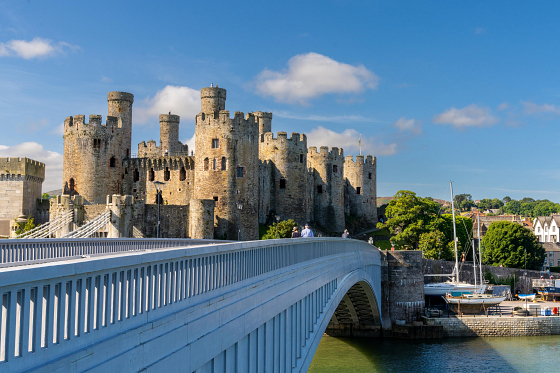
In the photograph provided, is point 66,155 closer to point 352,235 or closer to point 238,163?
point 238,163

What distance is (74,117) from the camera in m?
48.5

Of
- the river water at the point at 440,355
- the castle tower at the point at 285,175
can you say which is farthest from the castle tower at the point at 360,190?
the river water at the point at 440,355

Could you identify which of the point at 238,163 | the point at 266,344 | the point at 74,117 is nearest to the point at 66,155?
the point at 74,117

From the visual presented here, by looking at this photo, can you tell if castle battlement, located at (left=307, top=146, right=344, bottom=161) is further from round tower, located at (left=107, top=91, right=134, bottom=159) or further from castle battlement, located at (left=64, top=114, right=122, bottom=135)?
castle battlement, located at (left=64, top=114, right=122, bottom=135)

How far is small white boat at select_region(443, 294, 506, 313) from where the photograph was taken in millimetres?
39156

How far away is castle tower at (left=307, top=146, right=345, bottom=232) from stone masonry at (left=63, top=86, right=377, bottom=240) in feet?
5.90

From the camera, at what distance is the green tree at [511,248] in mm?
57969

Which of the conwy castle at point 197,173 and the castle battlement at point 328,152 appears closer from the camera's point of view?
the conwy castle at point 197,173

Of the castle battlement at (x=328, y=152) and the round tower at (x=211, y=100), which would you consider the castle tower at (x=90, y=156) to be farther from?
the castle battlement at (x=328, y=152)

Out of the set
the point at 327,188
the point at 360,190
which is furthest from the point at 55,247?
the point at 360,190

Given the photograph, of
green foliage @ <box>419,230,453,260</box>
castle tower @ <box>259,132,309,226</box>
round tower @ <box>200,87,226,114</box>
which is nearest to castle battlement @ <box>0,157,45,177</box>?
round tower @ <box>200,87,226,114</box>

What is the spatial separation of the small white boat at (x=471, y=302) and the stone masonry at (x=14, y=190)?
32.2 meters

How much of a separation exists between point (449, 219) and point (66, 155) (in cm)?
3864

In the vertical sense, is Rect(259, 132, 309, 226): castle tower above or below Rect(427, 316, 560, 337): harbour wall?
above
